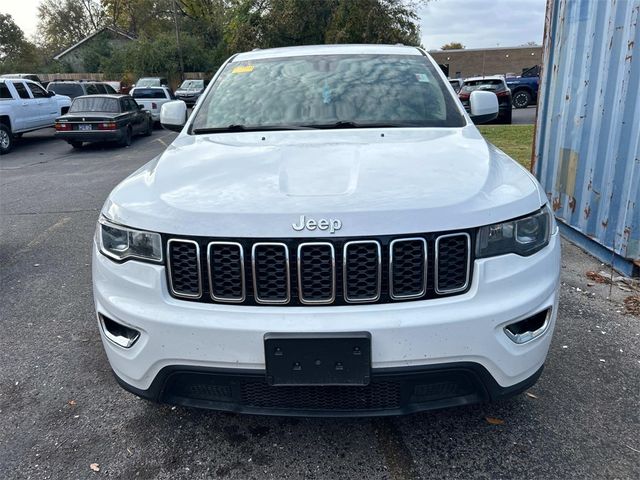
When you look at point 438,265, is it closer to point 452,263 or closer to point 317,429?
point 452,263

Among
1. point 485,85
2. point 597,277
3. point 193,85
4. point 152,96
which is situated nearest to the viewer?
point 597,277

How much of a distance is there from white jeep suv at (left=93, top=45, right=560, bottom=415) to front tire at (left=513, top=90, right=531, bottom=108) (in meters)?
25.2

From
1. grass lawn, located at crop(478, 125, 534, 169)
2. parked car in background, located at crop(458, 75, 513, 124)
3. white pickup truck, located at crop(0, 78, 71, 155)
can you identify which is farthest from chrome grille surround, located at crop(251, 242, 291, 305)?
parked car in background, located at crop(458, 75, 513, 124)

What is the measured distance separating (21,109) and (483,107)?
14.3 metres

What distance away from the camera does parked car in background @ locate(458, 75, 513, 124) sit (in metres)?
18.6

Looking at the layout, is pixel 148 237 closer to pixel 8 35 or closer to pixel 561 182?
pixel 561 182

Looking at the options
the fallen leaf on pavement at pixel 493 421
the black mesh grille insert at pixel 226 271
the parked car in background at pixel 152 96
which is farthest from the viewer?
the parked car in background at pixel 152 96

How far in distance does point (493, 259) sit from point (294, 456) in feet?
4.13

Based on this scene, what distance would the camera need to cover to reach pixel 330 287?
2068 millimetres

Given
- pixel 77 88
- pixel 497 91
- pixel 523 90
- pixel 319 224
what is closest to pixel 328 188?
pixel 319 224

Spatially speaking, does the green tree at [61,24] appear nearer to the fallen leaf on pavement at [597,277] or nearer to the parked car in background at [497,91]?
the parked car in background at [497,91]

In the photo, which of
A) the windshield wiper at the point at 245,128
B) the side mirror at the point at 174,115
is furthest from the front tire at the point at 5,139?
the windshield wiper at the point at 245,128

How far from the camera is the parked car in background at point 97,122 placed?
13883 mm

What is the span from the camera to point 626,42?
4328 millimetres
